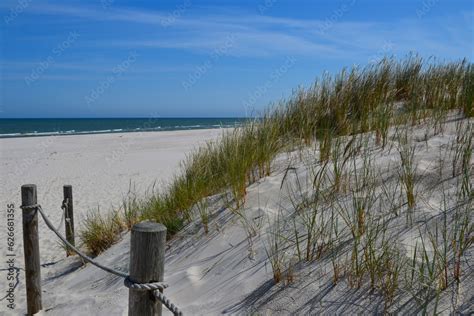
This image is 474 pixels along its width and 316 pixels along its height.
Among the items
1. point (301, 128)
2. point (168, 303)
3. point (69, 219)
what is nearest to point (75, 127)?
point (69, 219)

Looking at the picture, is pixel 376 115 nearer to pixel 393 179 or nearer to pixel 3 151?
pixel 393 179

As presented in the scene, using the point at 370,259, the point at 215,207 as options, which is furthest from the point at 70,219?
the point at 370,259

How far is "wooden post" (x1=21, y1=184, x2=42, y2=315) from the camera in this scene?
3.64m

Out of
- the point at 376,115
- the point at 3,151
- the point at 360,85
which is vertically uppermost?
the point at 360,85

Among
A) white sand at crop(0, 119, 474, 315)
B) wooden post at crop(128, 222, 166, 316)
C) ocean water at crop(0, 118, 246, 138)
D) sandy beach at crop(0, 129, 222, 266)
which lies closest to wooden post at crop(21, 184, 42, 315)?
white sand at crop(0, 119, 474, 315)

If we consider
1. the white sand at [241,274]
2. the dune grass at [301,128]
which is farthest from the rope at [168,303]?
the dune grass at [301,128]

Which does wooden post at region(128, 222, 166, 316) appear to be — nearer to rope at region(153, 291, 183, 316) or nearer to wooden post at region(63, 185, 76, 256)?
rope at region(153, 291, 183, 316)

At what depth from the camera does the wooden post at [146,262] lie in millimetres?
1815

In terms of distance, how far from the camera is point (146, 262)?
6.01ft

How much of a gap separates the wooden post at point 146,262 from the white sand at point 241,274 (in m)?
0.73

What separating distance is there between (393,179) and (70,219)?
382cm

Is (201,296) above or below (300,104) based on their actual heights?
below

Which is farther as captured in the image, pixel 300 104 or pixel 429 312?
pixel 300 104

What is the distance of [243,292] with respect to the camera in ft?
8.50
